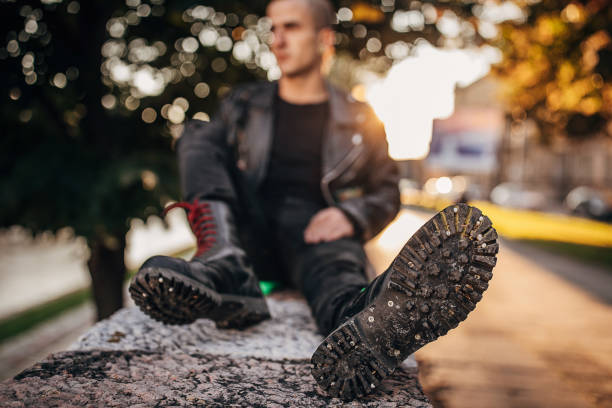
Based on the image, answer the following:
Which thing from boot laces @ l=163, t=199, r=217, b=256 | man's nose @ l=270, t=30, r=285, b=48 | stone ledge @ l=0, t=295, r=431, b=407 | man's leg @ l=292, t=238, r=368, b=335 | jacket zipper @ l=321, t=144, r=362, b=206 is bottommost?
stone ledge @ l=0, t=295, r=431, b=407

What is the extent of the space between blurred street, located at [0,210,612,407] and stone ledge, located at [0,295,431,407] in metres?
0.98

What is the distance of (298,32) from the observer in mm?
2357

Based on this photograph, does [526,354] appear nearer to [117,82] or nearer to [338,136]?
[338,136]

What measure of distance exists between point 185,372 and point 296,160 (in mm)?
1251

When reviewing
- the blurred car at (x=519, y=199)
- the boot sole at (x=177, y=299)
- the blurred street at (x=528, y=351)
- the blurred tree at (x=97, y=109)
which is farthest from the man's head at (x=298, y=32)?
the blurred car at (x=519, y=199)

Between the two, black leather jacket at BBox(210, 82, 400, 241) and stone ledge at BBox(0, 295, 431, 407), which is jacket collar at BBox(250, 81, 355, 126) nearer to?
black leather jacket at BBox(210, 82, 400, 241)

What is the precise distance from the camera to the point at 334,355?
4.33 ft

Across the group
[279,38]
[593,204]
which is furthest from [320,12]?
[593,204]

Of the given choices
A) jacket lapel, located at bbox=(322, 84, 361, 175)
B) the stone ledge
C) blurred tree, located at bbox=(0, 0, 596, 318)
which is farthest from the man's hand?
blurred tree, located at bbox=(0, 0, 596, 318)

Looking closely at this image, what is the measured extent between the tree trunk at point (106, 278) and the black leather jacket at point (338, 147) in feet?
9.27

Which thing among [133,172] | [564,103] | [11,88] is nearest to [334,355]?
[133,172]

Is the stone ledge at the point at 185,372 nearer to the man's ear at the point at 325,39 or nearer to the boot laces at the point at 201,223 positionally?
the boot laces at the point at 201,223

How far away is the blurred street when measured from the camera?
236 cm

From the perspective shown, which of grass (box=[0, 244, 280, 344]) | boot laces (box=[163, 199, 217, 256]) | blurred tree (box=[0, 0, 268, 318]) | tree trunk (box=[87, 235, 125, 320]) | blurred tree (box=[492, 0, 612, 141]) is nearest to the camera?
boot laces (box=[163, 199, 217, 256])
